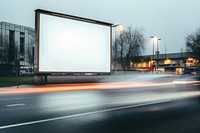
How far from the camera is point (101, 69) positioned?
91.6 feet

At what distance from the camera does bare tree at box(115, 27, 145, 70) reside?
45.8m

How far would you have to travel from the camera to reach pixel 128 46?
4675 cm

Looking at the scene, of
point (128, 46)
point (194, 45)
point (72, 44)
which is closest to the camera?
point (72, 44)

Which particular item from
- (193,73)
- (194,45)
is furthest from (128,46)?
(193,73)

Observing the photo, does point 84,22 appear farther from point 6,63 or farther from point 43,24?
point 6,63

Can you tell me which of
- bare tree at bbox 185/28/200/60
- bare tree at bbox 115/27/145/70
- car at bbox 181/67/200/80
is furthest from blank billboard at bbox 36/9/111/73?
bare tree at bbox 185/28/200/60

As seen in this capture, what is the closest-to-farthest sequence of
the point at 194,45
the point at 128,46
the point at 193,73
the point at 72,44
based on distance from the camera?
the point at 193,73, the point at 72,44, the point at 128,46, the point at 194,45

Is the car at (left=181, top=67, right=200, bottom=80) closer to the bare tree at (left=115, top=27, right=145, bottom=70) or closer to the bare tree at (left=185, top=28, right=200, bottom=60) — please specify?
the bare tree at (left=115, top=27, right=145, bottom=70)

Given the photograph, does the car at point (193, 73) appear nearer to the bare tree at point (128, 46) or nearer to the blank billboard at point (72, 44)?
the blank billboard at point (72, 44)

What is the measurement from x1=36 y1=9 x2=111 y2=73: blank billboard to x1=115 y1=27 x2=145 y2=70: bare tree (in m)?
17.0

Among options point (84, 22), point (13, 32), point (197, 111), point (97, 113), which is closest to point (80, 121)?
point (97, 113)

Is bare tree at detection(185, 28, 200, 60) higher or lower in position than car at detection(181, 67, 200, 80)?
higher

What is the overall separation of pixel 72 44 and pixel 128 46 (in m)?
23.2

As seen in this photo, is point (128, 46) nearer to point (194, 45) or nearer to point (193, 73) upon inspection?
point (194, 45)
